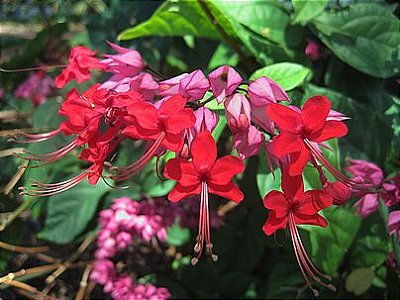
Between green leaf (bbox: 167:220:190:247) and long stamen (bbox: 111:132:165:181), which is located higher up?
long stamen (bbox: 111:132:165:181)

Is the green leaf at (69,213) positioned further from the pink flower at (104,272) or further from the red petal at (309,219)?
the red petal at (309,219)

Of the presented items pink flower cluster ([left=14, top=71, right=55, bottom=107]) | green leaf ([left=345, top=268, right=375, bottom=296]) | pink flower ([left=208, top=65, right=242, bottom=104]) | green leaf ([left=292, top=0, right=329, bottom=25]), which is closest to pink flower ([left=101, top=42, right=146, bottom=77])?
pink flower ([left=208, top=65, right=242, bottom=104])

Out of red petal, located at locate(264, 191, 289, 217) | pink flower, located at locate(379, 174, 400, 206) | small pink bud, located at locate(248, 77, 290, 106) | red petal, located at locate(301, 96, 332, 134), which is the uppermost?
red petal, located at locate(301, 96, 332, 134)

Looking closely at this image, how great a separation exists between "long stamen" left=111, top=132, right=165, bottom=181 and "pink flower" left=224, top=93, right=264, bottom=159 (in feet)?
0.26

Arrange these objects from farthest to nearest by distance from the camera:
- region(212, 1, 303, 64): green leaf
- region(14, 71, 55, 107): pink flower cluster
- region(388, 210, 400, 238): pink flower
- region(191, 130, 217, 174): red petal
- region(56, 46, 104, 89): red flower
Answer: region(14, 71, 55, 107): pink flower cluster, region(212, 1, 303, 64): green leaf, region(56, 46, 104, 89): red flower, region(388, 210, 400, 238): pink flower, region(191, 130, 217, 174): red petal

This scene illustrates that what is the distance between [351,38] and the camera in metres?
0.95

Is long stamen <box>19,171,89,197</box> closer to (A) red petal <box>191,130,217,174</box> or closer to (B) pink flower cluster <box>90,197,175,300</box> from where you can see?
(A) red petal <box>191,130,217,174</box>

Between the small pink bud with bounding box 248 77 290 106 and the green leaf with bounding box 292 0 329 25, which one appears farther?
the green leaf with bounding box 292 0 329 25

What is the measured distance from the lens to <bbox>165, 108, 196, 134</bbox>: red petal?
62 cm

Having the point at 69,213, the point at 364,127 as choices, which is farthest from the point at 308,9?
the point at 69,213

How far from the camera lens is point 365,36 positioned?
95 cm

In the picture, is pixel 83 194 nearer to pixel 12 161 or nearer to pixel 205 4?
pixel 12 161

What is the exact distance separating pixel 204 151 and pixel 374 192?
0.99ft

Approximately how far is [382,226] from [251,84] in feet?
1.26
